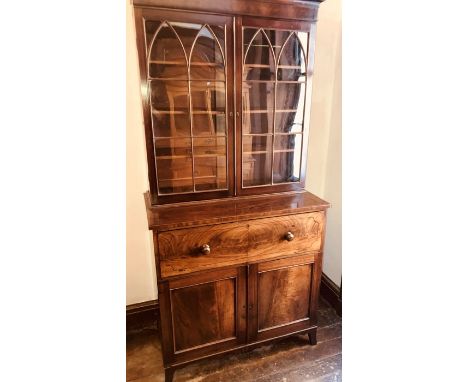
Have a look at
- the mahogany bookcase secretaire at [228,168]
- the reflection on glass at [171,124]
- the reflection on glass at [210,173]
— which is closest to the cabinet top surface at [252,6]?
the mahogany bookcase secretaire at [228,168]

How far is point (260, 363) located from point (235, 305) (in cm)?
41

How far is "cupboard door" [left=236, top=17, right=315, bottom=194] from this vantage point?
1.32m

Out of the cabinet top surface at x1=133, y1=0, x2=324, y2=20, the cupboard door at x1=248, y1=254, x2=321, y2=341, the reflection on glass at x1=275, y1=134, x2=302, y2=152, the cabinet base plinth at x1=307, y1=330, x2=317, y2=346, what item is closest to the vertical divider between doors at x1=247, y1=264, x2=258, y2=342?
the cupboard door at x1=248, y1=254, x2=321, y2=341

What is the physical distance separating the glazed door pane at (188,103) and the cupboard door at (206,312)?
431 mm

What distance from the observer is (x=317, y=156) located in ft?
6.30

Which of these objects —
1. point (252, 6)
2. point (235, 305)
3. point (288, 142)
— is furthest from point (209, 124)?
point (235, 305)

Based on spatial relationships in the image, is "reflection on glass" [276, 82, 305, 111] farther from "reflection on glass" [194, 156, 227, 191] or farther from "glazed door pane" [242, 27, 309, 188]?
"reflection on glass" [194, 156, 227, 191]
